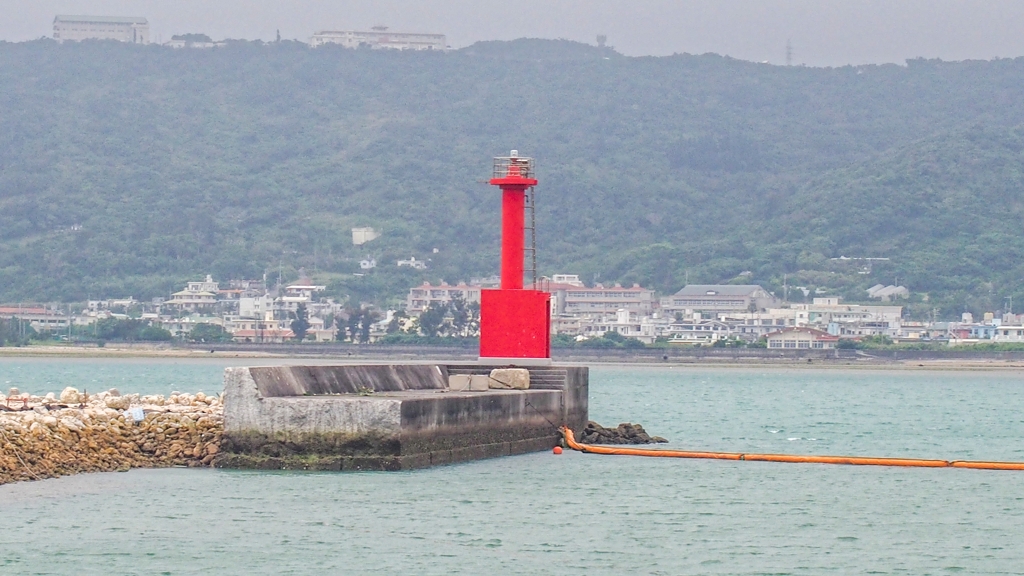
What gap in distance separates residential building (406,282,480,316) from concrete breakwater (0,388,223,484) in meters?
122

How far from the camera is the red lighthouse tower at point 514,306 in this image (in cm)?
2827

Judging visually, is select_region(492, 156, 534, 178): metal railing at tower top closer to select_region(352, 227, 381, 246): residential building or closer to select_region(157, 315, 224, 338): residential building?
select_region(157, 315, 224, 338): residential building

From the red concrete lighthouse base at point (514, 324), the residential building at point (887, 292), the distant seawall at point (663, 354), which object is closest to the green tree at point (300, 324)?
the distant seawall at point (663, 354)

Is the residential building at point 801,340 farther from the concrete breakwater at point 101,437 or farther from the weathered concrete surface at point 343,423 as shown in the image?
the concrete breakwater at point 101,437

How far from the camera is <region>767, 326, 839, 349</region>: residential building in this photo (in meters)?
123

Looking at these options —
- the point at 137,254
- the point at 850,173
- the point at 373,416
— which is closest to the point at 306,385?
the point at 373,416

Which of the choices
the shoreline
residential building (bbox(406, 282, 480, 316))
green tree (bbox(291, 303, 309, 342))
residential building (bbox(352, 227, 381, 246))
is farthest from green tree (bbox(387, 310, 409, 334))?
residential building (bbox(352, 227, 381, 246))

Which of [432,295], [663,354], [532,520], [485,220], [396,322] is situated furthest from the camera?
[485,220]

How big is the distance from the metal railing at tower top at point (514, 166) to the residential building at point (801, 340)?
93194 mm

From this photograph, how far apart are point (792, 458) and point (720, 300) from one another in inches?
4833

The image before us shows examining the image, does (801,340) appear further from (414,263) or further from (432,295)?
(414,263)

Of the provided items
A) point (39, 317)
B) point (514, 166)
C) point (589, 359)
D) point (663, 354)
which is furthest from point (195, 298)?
point (514, 166)

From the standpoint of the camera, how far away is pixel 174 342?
121500 mm

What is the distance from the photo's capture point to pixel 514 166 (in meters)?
28.6
